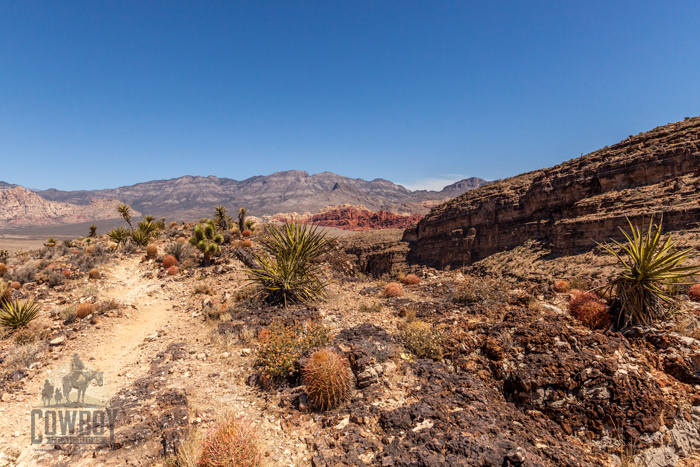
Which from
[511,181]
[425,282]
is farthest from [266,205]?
[425,282]

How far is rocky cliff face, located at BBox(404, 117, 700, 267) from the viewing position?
49.2 feet

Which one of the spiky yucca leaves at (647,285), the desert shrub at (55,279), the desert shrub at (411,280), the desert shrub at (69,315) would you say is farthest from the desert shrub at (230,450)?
the desert shrub at (55,279)

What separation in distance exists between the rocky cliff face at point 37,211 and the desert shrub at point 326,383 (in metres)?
176

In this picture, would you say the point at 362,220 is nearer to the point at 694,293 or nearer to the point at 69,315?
the point at 69,315

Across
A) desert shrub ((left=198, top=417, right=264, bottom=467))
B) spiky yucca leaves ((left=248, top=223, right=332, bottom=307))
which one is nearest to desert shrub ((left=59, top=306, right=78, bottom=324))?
spiky yucca leaves ((left=248, top=223, right=332, bottom=307))

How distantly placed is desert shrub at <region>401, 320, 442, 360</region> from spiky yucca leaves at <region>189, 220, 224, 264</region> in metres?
10.2

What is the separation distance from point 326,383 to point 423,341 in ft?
7.23

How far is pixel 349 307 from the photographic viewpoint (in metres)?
8.45

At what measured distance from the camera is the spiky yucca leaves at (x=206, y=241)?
41.6ft

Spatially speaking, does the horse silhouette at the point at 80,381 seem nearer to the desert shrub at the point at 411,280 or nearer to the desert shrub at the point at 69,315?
the desert shrub at the point at 69,315

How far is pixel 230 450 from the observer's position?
2.96m

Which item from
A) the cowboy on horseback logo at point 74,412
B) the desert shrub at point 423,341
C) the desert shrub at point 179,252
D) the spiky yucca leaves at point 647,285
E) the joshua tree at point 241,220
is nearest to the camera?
the cowboy on horseback logo at point 74,412

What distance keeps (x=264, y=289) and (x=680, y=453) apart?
855cm

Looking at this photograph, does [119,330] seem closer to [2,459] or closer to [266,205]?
[2,459]
